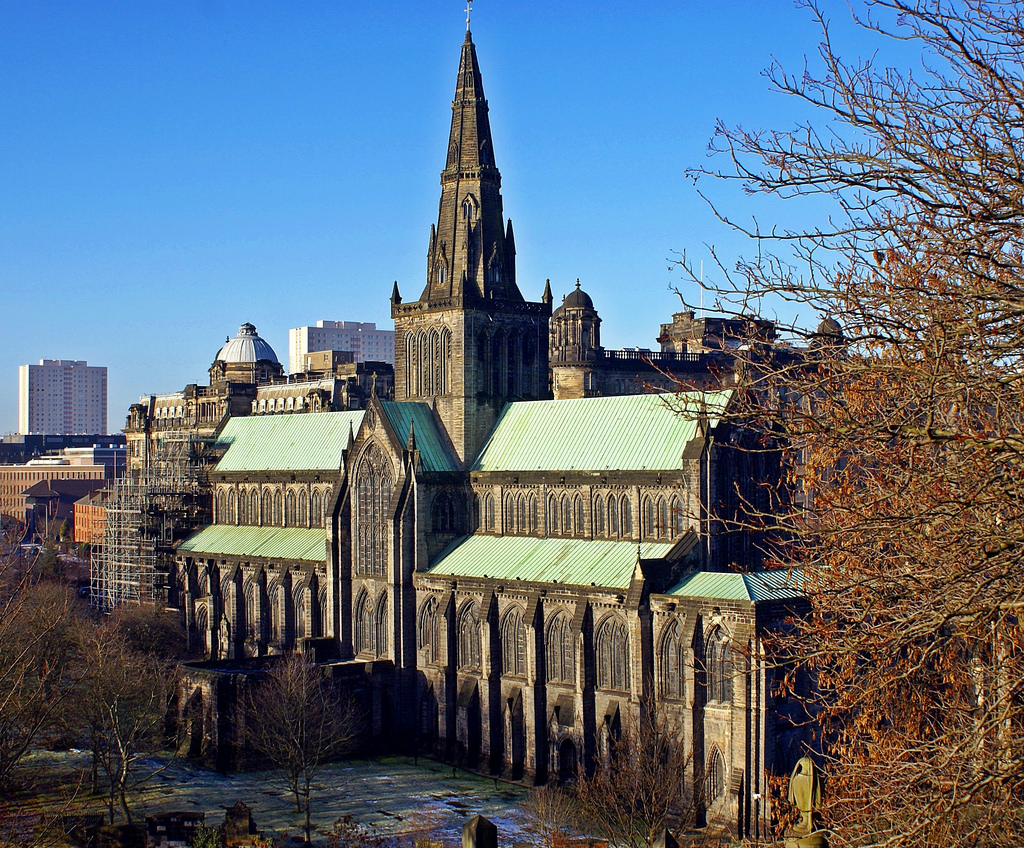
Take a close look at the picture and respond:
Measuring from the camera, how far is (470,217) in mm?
77188

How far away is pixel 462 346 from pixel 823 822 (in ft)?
184

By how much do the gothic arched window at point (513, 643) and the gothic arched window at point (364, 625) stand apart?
11772 millimetres

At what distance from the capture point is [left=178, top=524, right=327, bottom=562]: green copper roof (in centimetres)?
8194

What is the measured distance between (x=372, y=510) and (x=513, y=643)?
47.6 feet

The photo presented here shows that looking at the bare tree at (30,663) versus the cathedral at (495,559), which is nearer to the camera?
the bare tree at (30,663)

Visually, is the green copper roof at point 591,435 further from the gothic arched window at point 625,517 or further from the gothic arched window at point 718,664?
the gothic arched window at point 718,664

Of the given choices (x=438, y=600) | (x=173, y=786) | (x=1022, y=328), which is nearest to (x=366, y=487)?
(x=438, y=600)

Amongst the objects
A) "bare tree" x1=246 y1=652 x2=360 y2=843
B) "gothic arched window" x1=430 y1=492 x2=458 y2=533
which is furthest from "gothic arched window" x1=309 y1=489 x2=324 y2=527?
"bare tree" x1=246 y1=652 x2=360 y2=843

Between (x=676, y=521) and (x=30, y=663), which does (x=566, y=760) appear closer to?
(x=676, y=521)

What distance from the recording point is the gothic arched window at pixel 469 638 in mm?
67188

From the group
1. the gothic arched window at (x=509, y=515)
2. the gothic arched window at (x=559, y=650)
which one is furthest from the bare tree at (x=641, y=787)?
the gothic arched window at (x=509, y=515)

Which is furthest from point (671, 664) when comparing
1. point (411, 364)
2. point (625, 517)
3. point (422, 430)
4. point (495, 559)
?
point (411, 364)

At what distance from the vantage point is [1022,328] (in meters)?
16.2

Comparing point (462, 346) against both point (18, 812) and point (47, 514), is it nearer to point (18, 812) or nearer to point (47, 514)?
point (18, 812)
